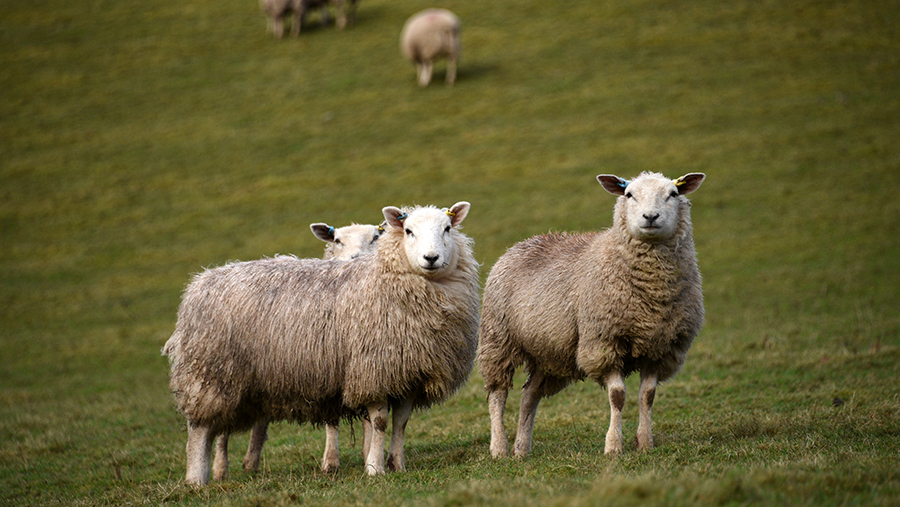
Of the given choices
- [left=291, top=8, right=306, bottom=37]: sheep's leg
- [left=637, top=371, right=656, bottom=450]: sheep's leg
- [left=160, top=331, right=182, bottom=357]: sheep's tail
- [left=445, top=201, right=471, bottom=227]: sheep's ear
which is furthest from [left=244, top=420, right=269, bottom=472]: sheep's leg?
[left=291, top=8, right=306, bottom=37]: sheep's leg

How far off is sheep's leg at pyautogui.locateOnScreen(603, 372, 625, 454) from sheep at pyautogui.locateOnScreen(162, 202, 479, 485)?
4.18 ft

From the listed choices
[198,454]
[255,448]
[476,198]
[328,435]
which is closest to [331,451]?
[328,435]

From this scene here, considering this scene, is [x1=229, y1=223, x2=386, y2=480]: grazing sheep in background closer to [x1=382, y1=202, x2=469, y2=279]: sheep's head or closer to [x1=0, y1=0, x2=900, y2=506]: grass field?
[x1=0, y1=0, x2=900, y2=506]: grass field

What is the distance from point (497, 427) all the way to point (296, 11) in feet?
97.4

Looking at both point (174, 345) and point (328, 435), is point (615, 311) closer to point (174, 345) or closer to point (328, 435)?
point (328, 435)

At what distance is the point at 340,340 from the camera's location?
268 inches

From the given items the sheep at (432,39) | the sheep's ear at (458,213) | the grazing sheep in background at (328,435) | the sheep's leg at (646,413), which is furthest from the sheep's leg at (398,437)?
the sheep at (432,39)

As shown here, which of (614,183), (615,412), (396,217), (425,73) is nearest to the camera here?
(615,412)

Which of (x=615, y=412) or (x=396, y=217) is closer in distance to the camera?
(x=615, y=412)

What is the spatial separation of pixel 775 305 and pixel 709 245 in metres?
3.61

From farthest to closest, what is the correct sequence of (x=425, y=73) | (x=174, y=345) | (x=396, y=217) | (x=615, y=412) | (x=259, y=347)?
1. (x=425, y=73)
2. (x=174, y=345)
3. (x=396, y=217)
4. (x=259, y=347)
5. (x=615, y=412)

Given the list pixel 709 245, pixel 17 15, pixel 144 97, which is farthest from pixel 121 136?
pixel 709 245

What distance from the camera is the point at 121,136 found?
91.3 ft

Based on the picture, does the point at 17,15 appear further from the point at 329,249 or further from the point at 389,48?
the point at 329,249
